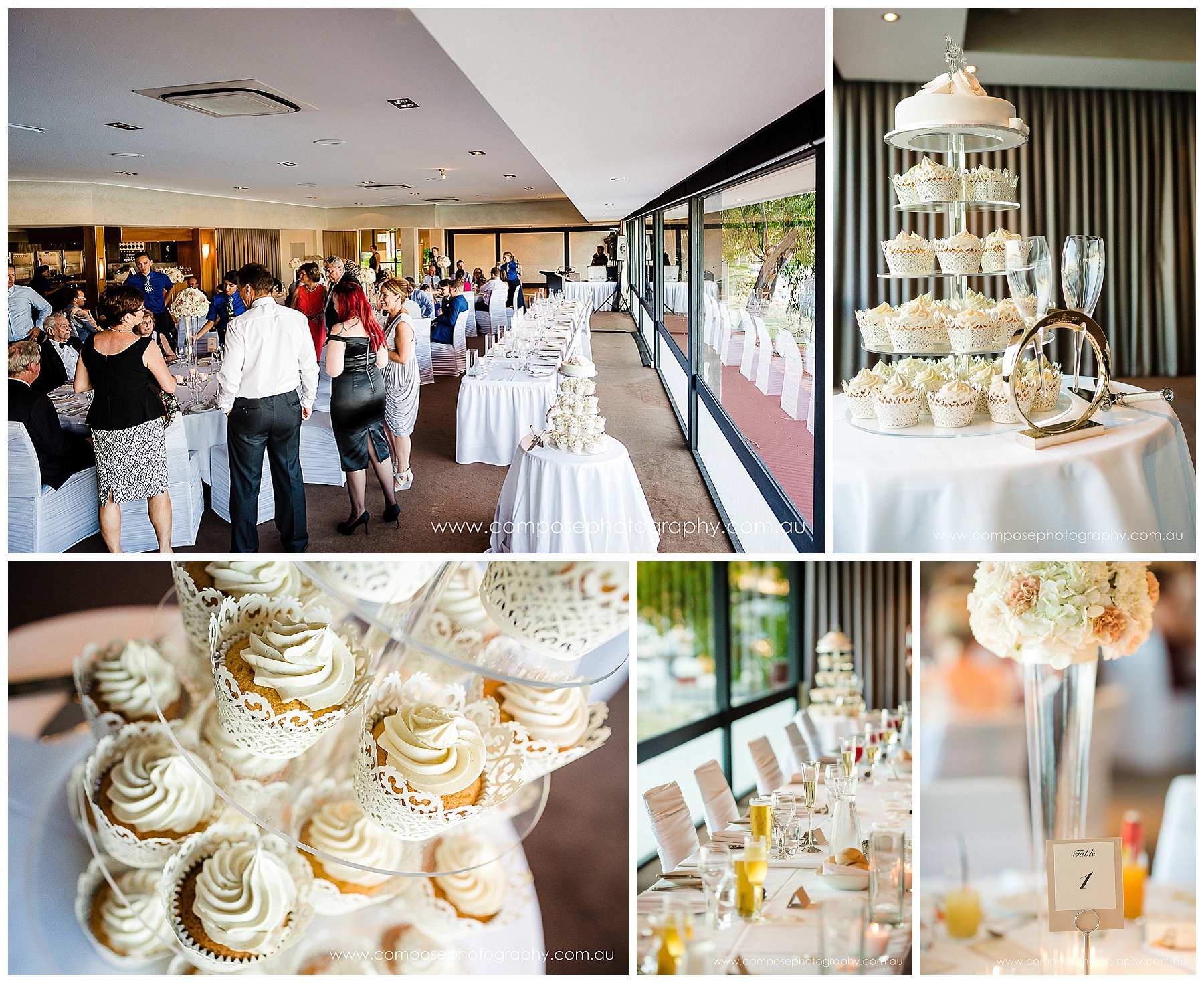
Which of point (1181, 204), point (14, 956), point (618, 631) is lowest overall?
point (14, 956)

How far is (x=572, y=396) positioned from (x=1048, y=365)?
116 cm

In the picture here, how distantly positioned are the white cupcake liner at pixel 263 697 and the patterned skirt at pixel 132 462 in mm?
456

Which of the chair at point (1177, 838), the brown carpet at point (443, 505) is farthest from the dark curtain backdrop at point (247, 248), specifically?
the chair at point (1177, 838)

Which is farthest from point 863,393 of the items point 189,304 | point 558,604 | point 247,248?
point 189,304

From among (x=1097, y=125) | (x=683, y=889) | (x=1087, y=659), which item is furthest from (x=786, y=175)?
(x=683, y=889)

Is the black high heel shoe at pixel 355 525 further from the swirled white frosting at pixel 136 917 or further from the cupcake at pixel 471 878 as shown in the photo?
the swirled white frosting at pixel 136 917

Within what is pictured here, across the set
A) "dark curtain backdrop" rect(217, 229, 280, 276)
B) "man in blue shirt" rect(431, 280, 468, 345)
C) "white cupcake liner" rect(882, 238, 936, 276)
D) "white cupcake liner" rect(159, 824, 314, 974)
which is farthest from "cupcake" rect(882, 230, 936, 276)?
"white cupcake liner" rect(159, 824, 314, 974)

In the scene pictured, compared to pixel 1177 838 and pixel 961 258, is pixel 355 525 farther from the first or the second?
pixel 1177 838

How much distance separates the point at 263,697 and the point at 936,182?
167 centimetres

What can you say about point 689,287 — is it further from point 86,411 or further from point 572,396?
point 86,411

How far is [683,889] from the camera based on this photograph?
6.88 feet

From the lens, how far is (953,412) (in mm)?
1896

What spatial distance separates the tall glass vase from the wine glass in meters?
0.71

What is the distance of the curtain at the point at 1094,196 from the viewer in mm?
1720
